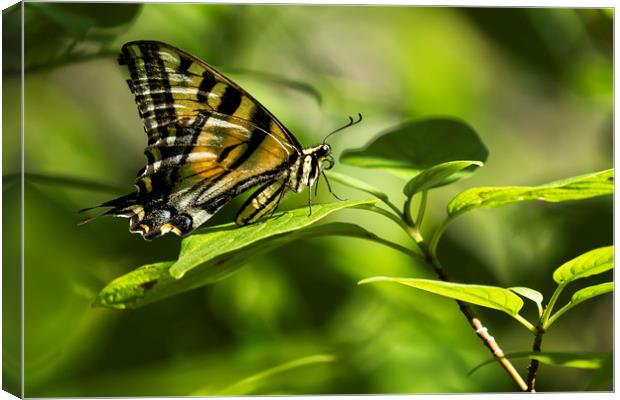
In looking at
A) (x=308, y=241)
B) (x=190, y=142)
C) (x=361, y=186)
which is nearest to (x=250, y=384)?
(x=308, y=241)

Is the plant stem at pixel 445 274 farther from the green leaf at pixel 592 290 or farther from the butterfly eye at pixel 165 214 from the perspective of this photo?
the butterfly eye at pixel 165 214

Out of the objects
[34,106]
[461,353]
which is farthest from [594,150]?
[34,106]

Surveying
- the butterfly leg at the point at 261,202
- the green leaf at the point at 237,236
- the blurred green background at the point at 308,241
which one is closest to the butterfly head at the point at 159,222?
the butterfly leg at the point at 261,202

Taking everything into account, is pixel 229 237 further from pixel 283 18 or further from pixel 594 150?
pixel 594 150

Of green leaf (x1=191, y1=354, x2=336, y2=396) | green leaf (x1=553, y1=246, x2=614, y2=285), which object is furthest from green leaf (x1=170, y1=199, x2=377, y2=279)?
green leaf (x1=191, y1=354, x2=336, y2=396)

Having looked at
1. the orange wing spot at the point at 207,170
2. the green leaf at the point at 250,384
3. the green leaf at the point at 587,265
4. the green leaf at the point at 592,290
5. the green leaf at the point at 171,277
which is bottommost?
A: the green leaf at the point at 250,384

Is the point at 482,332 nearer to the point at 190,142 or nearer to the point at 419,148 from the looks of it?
the point at 419,148
